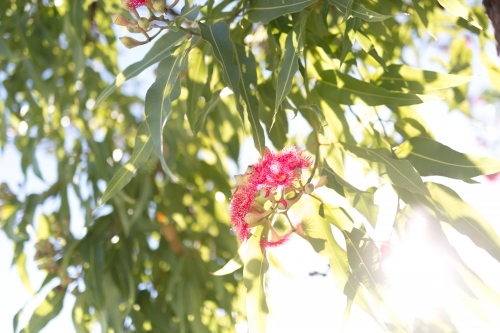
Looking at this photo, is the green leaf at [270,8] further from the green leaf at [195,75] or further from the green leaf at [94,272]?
the green leaf at [94,272]

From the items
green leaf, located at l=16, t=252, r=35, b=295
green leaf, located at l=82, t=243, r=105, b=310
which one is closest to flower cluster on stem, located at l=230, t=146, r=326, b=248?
green leaf, located at l=82, t=243, r=105, b=310

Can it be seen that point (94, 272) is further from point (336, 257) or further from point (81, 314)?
point (336, 257)

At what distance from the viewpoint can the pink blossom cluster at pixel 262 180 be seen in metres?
0.75

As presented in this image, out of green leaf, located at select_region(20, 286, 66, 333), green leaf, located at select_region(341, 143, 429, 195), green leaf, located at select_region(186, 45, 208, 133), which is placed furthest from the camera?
green leaf, located at select_region(20, 286, 66, 333)

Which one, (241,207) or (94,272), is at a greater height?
(94,272)

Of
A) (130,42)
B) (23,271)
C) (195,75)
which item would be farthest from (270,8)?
(23,271)

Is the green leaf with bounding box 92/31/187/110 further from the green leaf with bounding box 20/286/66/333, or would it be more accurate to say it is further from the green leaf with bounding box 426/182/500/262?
the green leaf with bounding box 20/286/66/333

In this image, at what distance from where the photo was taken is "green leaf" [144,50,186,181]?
731mm

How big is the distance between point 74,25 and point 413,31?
861 millimetres

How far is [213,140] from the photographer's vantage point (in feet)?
5.86

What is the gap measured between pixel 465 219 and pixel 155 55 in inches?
19.6

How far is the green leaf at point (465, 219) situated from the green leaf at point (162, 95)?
387 millimetres

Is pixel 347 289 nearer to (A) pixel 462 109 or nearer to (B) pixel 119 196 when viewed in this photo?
(A) pixel 462 109

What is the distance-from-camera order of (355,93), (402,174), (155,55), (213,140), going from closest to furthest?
1. (402,174)
2. (155,55)
3. (355,93)
4. (213,140)
